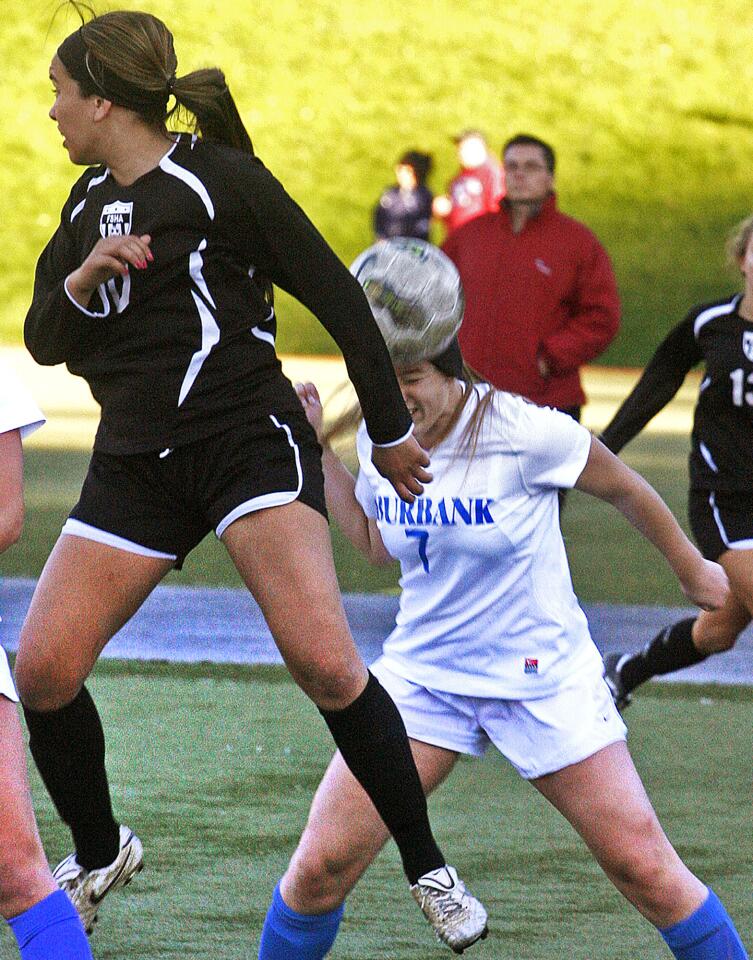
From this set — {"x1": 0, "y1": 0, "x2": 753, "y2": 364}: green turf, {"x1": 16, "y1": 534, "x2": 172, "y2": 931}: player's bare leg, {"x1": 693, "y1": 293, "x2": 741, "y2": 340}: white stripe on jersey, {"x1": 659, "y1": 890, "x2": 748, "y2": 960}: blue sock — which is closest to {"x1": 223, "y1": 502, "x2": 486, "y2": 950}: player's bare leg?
{"x1": 16, "y1": 534, "x2": 172, "y2": 931}: player's bare leg

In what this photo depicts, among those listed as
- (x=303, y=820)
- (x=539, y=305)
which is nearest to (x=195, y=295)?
(x=303, y=820)

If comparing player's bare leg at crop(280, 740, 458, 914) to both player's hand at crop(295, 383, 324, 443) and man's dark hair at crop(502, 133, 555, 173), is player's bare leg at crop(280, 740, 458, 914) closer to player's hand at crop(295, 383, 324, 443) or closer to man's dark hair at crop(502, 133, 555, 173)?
player's hand at crop(295, 383, 324, 443)

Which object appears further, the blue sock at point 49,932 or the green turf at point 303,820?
the green turf at point 303,820

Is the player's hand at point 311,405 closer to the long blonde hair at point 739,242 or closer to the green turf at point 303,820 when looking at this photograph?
the green turf at point 303,820

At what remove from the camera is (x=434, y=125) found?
89.3 ft

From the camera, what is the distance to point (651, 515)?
346 cm

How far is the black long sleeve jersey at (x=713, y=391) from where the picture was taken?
18.2 ft

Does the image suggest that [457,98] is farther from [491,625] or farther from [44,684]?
[491,625]

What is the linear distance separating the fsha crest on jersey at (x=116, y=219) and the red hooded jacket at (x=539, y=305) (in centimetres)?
409

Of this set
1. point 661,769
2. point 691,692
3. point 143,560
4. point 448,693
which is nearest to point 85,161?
point 143,560

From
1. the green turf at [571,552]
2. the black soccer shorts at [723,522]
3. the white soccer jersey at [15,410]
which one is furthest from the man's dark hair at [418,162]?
the white soccer jersey at [15,410]

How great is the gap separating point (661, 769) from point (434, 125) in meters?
22.6

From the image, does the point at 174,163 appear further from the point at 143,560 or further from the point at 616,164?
the point at 616,164

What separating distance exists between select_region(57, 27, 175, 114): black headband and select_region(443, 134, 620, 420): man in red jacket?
13.5 ft
